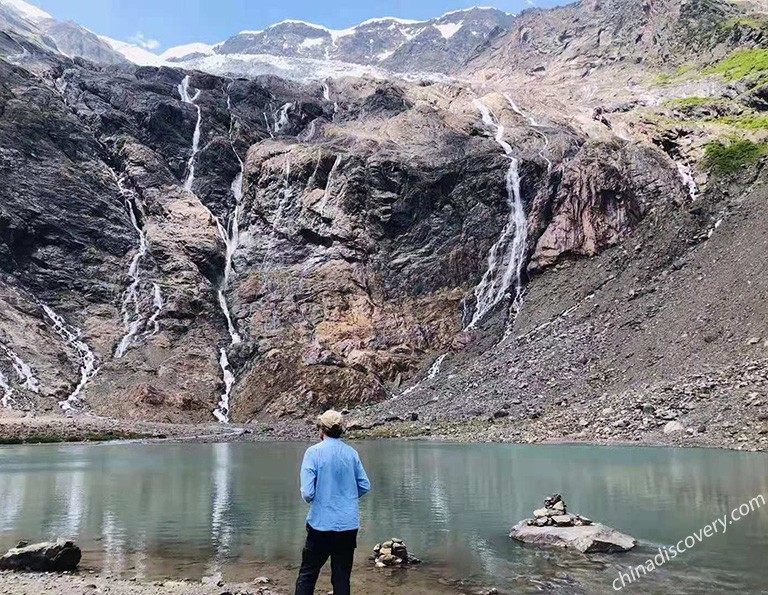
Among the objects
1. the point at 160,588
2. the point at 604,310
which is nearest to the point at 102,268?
the point at 604,310

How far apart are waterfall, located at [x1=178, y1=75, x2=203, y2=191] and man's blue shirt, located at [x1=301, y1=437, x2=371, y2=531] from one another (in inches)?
3400

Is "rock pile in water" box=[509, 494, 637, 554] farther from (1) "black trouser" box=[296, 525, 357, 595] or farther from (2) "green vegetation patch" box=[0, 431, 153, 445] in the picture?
(2) "green vegetation patch" box=[0, 431, 153, 445]

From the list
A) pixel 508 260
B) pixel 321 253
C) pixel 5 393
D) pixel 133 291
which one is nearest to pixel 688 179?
pixel 508 260

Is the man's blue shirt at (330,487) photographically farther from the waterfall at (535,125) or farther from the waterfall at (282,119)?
the waterfall at (282,119)

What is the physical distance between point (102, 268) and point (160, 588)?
72.2m

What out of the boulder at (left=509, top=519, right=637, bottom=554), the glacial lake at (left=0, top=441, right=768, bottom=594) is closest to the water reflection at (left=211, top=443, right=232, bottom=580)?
the glacial lake at (left=0, top=441, right=768, bottom=594)

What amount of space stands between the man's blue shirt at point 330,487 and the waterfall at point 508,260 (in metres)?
62.7

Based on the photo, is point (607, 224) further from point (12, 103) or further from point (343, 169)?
point (12, 103)

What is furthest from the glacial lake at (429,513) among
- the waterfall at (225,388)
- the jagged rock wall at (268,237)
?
the jagged rock wall at (268,237)

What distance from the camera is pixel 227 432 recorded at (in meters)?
56.4

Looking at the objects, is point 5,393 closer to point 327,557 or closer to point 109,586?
point 109,586

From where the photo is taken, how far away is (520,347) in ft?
200

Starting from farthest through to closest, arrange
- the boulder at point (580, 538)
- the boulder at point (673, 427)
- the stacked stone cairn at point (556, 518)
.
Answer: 1. the boulder at point (673, 427)
2. the stacked stone cairn at point (556, 518)
3. the boulder at point (580, 538)

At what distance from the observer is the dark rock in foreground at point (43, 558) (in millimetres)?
12805
